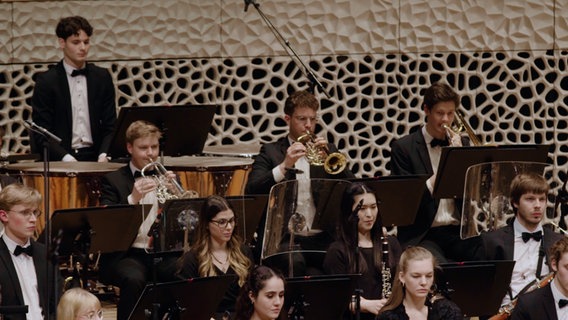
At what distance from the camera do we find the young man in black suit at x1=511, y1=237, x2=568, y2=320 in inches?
224

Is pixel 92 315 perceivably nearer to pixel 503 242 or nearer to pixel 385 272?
pixel 385 272

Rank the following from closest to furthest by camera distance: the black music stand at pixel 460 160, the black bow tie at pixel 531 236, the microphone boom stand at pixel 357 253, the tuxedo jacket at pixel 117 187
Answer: the microphone boom stand at pixel 357 253
the black bow tie at pixel 531 236
the black music stand at pixel 460 160
the tuxedo jacket at pixel 117 187

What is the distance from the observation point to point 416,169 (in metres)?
7.02

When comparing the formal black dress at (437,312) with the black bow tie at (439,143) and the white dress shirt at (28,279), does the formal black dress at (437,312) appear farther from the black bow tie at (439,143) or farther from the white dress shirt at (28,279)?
the white dress shirt at (28,279)

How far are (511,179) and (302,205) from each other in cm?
118

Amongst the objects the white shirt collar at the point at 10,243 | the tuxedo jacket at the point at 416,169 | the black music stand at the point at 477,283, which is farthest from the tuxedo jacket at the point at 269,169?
the white shirt collar at the point at 10,243

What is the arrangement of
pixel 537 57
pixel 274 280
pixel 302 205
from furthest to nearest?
pixel 537 57 → pixel 302 205 → pixel 274 280

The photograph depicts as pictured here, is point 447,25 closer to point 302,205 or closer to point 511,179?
point 511,179

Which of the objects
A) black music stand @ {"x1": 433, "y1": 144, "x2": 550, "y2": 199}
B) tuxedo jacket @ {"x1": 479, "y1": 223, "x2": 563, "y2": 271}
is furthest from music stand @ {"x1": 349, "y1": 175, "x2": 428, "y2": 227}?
tuxedo jacket @ {"x1": 479, "y1": 223, "x2": 563, "y2": 271}

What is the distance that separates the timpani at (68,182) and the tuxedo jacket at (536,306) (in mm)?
2519

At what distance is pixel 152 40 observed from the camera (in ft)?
29.2

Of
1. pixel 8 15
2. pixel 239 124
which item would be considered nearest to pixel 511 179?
pixel 239 124

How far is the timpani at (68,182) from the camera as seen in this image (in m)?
6.86

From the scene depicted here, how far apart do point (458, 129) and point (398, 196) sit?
0.83m
